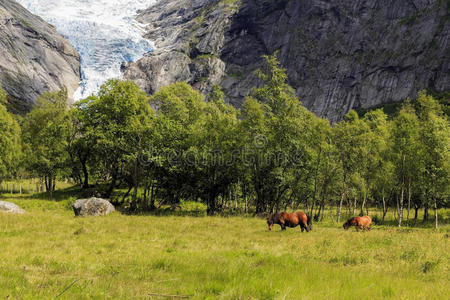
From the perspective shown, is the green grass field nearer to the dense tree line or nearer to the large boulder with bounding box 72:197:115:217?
the large boulder with bounding box 72:197:115:217

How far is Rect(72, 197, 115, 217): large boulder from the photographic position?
26.5 m

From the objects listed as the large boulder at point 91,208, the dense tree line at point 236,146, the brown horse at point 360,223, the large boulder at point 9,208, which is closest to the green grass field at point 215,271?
the brown horse at point 360,223

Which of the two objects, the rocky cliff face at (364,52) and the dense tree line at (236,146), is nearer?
the dense tree line at (236,146)

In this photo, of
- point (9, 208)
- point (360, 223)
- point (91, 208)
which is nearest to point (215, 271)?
point (360, 223)

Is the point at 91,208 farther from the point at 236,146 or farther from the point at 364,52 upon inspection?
the point at 364,52

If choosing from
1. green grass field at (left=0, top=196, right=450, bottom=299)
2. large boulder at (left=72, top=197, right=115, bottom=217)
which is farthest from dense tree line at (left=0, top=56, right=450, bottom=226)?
green grass field at (left=0, top=196, right=450, bottom=299)

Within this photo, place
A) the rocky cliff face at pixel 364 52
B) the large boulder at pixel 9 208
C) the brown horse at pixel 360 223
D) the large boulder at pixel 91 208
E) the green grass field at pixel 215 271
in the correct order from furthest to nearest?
the rocky cliff face at pixel 364 52 < the large boulder at pixel 91 208 < the large boulder at pixel 9 208 < the brown horse at pixel 360 223 < the green grass field at pixel 215 271

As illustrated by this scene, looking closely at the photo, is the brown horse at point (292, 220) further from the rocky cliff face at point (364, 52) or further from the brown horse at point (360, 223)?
the rocky cliff face at point (364, 52)

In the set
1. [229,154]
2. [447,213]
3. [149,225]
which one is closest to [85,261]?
[149,225]

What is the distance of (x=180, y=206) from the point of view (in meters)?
37.9

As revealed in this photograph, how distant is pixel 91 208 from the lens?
2688cm

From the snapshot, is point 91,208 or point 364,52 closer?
point 91,208

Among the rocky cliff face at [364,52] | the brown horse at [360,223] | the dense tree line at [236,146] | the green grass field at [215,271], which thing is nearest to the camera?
the green grass field at [215,271]

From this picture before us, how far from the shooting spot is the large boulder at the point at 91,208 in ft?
86.9
